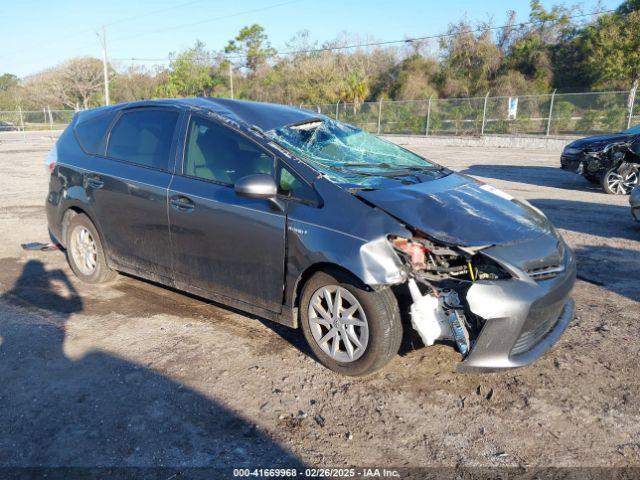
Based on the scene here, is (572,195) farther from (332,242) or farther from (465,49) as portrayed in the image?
(465,49)

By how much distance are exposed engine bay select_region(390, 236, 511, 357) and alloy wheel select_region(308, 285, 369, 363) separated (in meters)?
0.35

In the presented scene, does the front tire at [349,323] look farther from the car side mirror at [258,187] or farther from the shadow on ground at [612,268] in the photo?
the shadow on ground at [612,268]

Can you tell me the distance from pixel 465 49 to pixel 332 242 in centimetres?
4229

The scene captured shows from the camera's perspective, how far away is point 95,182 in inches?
191

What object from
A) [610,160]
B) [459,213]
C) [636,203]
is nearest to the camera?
[459,213]

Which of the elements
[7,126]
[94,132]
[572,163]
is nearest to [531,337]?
[94,132]

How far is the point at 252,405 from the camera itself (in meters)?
3.17

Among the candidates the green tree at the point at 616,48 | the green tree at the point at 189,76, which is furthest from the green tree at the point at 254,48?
the green tree at the point at 616,48

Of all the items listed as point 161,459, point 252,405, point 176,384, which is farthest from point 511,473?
point 176,384

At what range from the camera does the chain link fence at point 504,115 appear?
77.1 feet

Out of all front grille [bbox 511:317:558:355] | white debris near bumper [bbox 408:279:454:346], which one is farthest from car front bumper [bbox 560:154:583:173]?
white debris near bumper [bbox 408:279:454:346]

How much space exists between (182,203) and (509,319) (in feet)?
8.19

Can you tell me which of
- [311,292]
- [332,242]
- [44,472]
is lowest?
[44,472]

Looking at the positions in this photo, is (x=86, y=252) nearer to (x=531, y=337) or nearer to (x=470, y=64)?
(x=531, y=337)
